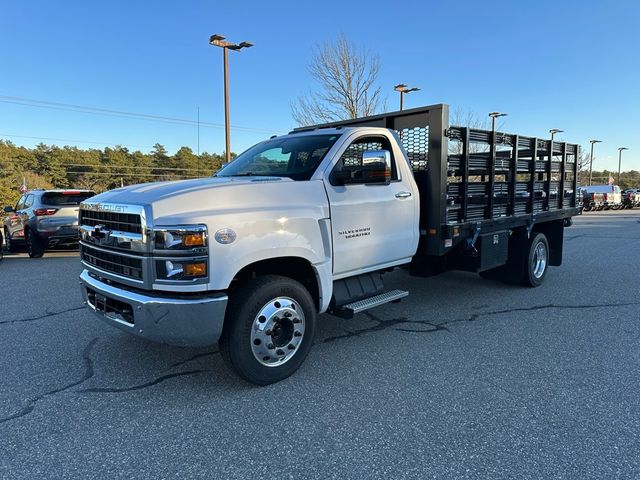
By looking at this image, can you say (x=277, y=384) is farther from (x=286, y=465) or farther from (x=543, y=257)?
(x=543, y=257)

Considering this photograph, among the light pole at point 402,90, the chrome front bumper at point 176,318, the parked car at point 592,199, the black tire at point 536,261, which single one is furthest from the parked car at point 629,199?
the chrome front bumper at point 176,318

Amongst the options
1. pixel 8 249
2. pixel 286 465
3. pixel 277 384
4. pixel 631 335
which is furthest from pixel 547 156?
pixel 8 249

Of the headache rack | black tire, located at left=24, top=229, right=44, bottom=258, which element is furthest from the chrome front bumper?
black tire, located at left=24, top=229, right=44, bottom=258

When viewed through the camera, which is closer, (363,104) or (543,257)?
(543,257)

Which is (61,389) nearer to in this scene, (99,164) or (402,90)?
(402,90)

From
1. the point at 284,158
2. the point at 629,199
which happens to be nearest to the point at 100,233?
the point at 284,158

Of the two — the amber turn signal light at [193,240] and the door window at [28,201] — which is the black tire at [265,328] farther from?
the door window at [28,201]

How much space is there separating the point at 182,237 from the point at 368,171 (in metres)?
1.78

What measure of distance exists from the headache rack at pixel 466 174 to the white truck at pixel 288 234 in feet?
0.07

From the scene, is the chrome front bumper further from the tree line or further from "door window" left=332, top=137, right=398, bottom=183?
the tree line

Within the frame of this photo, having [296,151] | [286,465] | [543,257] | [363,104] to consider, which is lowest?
[286,465]

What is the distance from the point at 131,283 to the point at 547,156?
6.32 m

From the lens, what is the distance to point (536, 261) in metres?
7.31

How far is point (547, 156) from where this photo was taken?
7.05m
